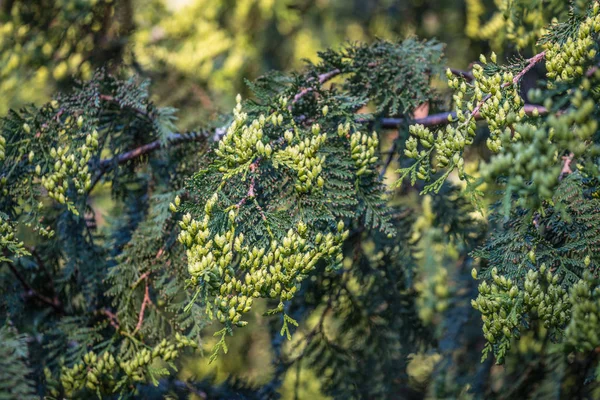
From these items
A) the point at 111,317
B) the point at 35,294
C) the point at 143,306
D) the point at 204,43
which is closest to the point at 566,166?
the point at 143,306

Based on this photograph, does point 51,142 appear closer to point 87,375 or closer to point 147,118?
point 147,118

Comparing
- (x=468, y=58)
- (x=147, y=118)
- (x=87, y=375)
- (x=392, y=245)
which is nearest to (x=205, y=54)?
(x=468, y=58)

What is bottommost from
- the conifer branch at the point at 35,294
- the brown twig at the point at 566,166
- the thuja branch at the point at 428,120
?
the conifer branch at the point at 35,294

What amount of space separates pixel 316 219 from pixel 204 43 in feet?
8.98

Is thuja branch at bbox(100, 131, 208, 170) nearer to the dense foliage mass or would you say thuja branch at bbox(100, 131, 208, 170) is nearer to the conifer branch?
the dense foliage mass

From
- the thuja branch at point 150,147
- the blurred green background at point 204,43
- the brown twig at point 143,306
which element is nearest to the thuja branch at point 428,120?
the blurred green background at point 204,43

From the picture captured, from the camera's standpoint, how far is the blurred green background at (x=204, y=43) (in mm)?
2695

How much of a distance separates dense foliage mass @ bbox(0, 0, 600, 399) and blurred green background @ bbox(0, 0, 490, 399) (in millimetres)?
29

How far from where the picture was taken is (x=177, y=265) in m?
1.60

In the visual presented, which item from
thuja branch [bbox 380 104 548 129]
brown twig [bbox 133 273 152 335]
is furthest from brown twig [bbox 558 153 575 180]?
brown twig [bbox 133 273 152 335]

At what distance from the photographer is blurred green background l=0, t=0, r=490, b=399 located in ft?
8.84

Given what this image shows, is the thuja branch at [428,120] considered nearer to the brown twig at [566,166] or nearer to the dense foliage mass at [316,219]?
the dense foliage mass at [316,219]

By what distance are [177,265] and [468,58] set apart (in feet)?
8.35

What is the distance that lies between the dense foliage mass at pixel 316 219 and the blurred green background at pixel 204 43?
3 cm
